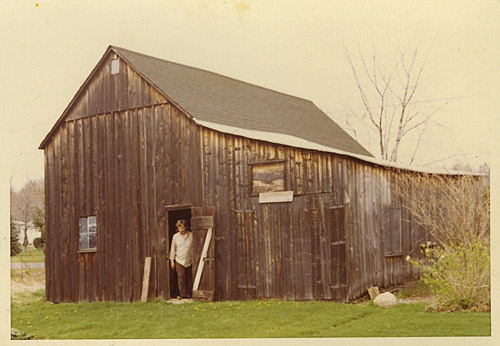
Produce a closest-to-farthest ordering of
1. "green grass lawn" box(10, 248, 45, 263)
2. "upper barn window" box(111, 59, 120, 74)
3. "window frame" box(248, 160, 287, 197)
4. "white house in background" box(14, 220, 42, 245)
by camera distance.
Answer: "window frame" box(248, 160, 287, 197) < "upper barn window" box(111, 59, 120, 74) < "green grass lawn" box(10, 248, 45, 263) < "white house in background" box(14, 220, 42, 245)

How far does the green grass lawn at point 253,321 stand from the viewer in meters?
15.5

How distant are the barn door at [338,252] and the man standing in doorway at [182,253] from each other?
396cm

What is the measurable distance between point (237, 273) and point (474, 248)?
17.7ft

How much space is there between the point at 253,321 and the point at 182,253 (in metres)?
3.78

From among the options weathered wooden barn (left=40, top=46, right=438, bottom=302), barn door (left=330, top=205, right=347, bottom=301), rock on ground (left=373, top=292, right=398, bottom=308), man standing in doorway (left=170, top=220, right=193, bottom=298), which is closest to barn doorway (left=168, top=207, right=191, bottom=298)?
weathered wooden barn (left=40, top=46, right=438, bottom=302)

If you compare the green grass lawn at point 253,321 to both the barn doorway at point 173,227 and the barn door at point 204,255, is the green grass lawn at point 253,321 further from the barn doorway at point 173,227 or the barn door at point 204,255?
the barn doorway at point 173,227

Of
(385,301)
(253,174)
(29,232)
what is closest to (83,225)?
(29,232)

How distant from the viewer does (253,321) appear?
16328mm

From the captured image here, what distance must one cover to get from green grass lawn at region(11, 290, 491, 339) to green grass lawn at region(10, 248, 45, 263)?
1794 mm

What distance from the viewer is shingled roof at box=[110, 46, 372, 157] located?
65.7ft

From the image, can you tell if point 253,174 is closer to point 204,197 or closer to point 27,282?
point 204,197

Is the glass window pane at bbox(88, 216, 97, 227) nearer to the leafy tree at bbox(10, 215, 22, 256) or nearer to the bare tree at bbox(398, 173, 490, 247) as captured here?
the leafy tree at bbox(10, 215, 22, 256)

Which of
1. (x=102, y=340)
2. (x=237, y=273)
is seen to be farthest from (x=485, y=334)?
(x=102, y=340)

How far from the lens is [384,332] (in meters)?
15.4
